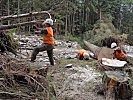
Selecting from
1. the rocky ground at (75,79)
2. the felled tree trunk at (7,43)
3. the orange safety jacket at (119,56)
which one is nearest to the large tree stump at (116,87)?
the rocky ground at (75,79)

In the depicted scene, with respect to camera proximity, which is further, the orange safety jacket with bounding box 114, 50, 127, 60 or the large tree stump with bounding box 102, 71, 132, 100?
the orange safety jacket with bounding box 114, 50, 127, 60

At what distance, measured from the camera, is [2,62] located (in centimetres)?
578

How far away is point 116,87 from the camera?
20.7 ft

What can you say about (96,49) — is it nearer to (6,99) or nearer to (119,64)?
(119,64)

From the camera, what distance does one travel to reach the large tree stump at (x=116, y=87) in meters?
6.30

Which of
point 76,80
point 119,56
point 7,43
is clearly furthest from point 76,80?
point 119,56

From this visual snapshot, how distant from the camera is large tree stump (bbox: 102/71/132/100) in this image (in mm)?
6301

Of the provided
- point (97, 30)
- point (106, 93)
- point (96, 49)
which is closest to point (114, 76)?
point (106, 93)

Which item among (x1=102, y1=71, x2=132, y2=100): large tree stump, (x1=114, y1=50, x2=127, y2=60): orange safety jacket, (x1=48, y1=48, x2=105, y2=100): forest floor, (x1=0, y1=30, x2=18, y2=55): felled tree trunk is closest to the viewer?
(x1=102, y1=71, x2=132, y2=100): large tree stump

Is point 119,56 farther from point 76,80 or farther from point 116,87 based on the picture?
point 116,87

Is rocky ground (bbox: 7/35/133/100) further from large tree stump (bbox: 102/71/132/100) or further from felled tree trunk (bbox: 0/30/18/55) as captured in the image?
felled tree trunk (bbox: 0/30/18/55)

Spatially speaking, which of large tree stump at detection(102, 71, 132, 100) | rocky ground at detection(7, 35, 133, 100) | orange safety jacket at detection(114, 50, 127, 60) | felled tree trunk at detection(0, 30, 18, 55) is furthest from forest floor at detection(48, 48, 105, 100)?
felled tree trunk at detection(0, 30, 18, 55)

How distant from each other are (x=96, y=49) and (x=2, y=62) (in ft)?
22.2

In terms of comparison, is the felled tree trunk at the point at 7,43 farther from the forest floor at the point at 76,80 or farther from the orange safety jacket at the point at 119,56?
the orange safety jacket at the point at 119,56
